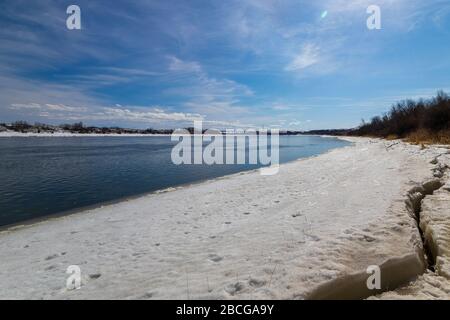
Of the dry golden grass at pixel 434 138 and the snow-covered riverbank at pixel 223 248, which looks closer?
the snow-covered riverbank at pixel 223 248

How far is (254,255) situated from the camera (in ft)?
18.0

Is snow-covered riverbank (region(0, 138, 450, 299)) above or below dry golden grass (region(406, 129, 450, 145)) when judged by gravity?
below

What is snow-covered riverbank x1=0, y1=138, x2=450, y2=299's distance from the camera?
4504mm

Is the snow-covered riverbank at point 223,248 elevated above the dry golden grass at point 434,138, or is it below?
below

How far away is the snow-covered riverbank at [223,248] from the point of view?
4.50m

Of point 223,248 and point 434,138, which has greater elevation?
point 434,138

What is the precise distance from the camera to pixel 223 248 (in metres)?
6.16

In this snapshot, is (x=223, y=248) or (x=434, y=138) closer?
(x=223, y=248)

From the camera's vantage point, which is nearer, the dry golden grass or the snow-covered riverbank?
the snow-covered riverbank
